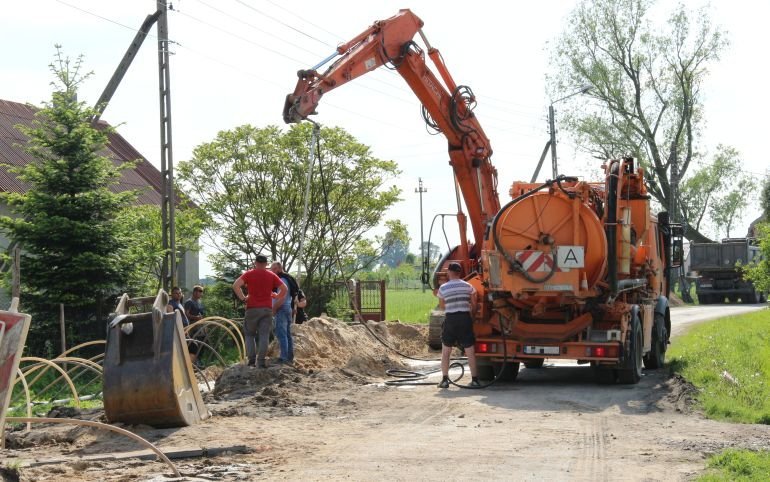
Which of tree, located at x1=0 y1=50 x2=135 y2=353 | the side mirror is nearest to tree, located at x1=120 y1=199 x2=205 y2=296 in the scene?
tree, located at x1=0 y1=50 x2=135 y2=353

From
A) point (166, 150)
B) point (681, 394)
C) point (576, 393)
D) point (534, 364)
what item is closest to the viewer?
point (681, 394)

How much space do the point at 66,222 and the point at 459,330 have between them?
8309 mm

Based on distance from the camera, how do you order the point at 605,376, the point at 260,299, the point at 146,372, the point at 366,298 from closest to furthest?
the point at 146,372 → the point at 260,299 → the point at 605,376 → the point at 366,298

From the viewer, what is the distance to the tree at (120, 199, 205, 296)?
20.1m

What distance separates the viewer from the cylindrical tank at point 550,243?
14.6m

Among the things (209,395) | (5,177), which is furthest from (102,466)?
(5,177)

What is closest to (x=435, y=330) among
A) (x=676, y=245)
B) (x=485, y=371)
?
(x=676, y=245)

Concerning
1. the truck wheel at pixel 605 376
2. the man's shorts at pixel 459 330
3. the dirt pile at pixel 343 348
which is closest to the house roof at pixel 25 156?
the dirt pile at pixel 343 348

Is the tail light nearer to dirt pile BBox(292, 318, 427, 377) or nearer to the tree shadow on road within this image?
the tree shadow on road

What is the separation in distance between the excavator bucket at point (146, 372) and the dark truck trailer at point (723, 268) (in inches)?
1512

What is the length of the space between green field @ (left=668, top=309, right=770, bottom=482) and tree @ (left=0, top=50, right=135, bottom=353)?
10917 millimetres

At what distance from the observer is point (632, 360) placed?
15.3m

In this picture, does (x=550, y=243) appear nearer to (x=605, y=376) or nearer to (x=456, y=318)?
(x=456, y=318)

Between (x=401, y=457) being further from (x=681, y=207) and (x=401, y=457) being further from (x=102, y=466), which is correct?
(x=681, y=207)
